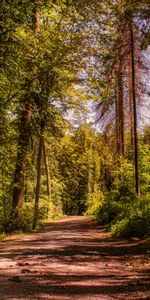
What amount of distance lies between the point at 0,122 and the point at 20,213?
5.99 meters

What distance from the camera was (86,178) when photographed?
181 feet

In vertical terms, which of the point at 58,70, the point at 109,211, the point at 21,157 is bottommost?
the point at 109,211

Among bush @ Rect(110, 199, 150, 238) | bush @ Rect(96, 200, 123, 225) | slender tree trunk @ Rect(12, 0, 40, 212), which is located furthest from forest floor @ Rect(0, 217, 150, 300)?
bush @ Rect(96, 200, 123, 225)

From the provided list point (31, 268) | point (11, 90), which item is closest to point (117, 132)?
point (11, 90)

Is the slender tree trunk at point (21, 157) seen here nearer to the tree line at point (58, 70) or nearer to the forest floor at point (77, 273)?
the tree line at point (58, 70)

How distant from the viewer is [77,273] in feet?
19.7

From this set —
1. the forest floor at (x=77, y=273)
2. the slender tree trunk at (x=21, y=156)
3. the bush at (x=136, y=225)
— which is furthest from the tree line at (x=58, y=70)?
the forest floor at (x=77, y=273)

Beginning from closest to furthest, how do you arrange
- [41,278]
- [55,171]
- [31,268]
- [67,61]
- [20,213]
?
[41,278] → [31,268] → [67,61] → [20,213] → [55,171]

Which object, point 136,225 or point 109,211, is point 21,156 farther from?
point 136,225

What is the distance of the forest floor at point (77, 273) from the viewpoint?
4.52m

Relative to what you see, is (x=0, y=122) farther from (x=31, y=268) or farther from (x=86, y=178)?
(x=86, y=178)

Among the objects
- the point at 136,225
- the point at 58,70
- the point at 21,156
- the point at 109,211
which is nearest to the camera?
the point at 136,225

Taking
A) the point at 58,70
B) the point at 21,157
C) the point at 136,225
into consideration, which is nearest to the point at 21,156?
the point at 21,157

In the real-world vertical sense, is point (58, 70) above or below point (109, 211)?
above
